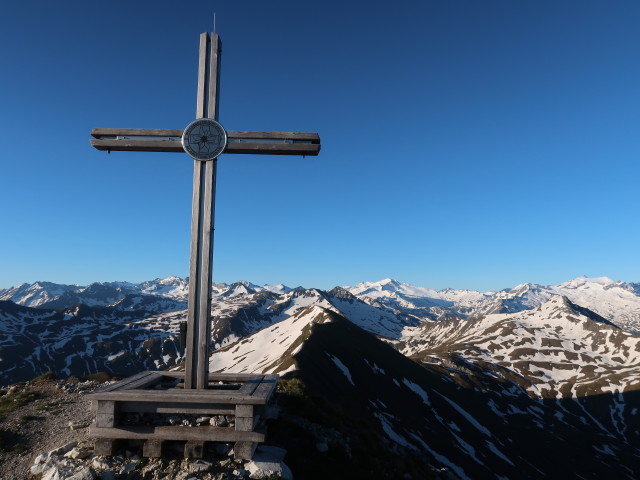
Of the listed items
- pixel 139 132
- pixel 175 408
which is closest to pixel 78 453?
pixel 175 408

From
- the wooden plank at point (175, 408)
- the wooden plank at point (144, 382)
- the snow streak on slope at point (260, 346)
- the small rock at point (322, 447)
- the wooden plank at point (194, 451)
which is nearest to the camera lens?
the wooden plank at point (194, 451)

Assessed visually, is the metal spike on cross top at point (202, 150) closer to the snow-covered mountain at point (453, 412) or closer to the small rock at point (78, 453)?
the small rock at point (78, 453)

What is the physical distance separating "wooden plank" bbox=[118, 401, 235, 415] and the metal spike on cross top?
118cm

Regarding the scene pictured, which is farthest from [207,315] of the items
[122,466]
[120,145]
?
[120,145]

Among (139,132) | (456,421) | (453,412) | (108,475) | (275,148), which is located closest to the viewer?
(108,475)

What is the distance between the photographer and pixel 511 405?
141625 mm

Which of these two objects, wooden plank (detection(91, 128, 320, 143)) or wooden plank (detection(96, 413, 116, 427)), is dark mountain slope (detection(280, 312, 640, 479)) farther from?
wooden plank (detection(91, 128, 320, 143))

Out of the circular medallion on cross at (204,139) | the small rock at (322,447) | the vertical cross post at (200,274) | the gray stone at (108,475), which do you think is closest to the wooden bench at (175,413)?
the gray stone at (108,475)

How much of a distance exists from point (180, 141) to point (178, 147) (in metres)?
0.22

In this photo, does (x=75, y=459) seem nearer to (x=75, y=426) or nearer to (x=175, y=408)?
(x=175, y=408)

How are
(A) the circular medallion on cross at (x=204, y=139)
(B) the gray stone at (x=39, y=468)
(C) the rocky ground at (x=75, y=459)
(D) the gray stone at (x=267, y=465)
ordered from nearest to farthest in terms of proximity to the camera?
(C) the rocky ground at (x=75, y=459) → (D) the gray stone at (x=267, y=465) → (B) the gray stone at (x=39, y=468) → (A) the circular medallion on cross at (x=204, y=139)

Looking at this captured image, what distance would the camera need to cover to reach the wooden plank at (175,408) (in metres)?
10.2

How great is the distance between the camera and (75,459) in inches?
399

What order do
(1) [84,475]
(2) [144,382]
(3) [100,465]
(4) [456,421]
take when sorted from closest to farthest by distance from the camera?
(1) [84,475], (3) [100,465], (2) [144,382], (4) [456,421]
